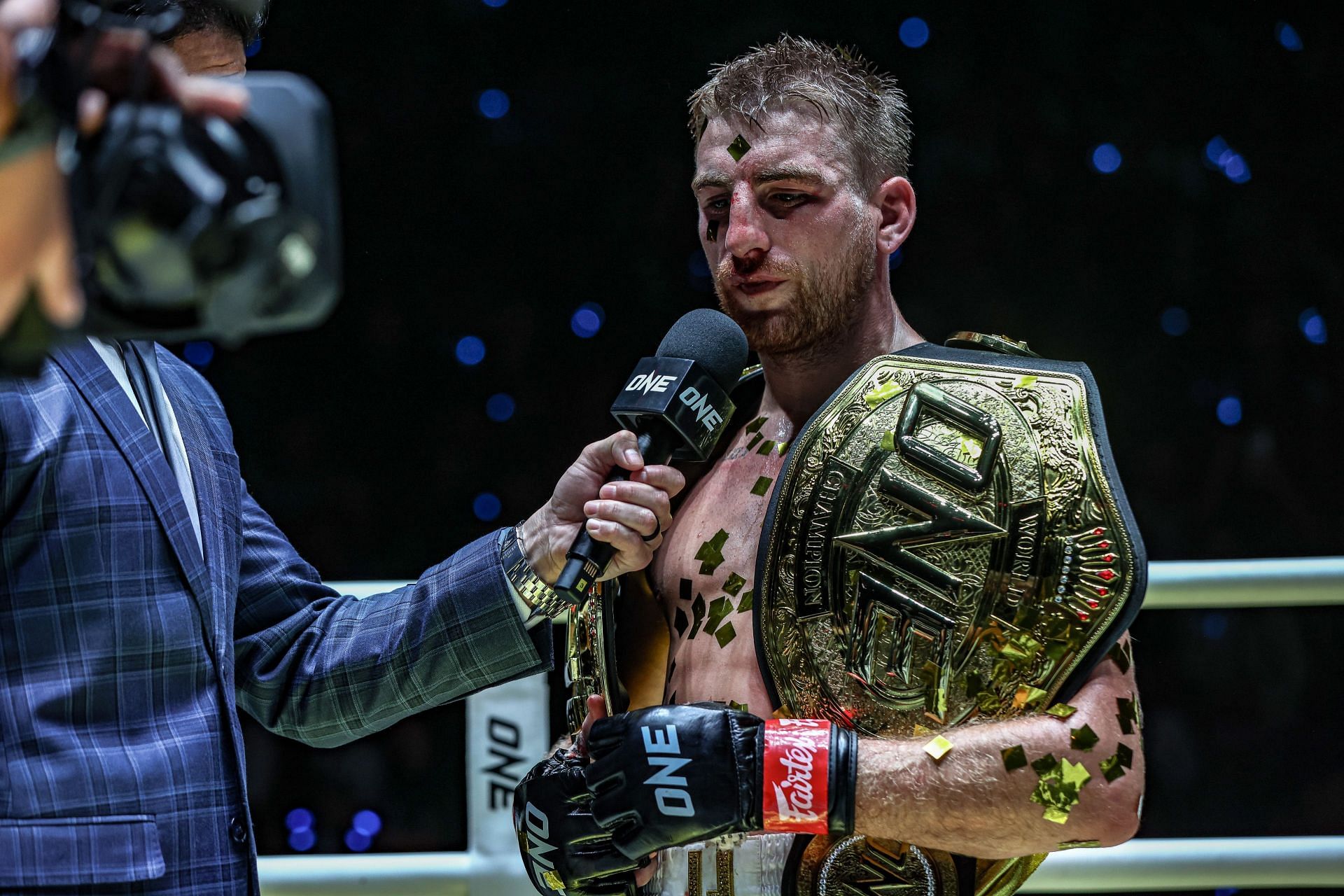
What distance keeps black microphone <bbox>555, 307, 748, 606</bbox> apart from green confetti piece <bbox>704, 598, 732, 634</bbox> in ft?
0.71

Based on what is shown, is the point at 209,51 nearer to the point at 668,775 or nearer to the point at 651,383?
the point at 651,383

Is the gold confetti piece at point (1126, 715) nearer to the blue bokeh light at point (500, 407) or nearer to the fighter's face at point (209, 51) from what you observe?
the fighter's face at point (209, 51)

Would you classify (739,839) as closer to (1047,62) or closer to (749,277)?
(749,277)

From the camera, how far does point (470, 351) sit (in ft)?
8.91

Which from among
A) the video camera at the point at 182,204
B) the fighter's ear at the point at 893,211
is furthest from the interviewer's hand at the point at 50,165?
the fighter's ear at the point at 893,211

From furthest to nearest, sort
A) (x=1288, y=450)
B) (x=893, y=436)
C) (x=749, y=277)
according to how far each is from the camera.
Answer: (x=1288, y=450) → (x=749, y=277) → (x=893, y=436)

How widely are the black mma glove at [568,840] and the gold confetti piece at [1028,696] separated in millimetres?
442

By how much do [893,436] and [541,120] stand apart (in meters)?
1.55

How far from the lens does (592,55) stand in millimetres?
2709

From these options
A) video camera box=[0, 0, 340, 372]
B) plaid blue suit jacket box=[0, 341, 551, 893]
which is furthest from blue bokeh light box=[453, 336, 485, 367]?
video camera box=[0, 0, 340, 372]

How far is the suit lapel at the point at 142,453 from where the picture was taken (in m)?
1.35

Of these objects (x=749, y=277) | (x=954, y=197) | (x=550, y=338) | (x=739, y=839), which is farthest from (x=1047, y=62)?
(x=739, y=839)

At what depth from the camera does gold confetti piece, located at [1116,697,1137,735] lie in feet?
4.28

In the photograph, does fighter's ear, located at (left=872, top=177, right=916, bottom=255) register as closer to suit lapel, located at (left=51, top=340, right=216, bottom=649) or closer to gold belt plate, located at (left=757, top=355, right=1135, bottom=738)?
gold belt plate, located at (left=757, top=355, right=1135, bottom=738)
